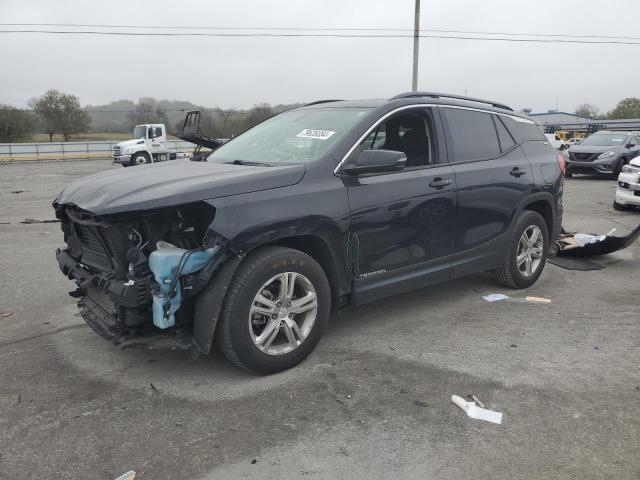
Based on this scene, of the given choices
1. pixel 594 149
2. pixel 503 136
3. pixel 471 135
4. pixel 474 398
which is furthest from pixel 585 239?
pixel 594 149

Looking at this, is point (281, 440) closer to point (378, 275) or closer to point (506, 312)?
point (378, 275)

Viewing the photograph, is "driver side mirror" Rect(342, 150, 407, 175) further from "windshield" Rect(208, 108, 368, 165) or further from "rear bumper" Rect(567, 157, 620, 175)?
"rear bumper" Rect(567, 157, 620, 175)

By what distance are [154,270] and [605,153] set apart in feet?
58.9

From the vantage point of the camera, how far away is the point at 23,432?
298 cm

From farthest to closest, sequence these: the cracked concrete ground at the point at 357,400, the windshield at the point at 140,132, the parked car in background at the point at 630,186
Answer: the windshield at the point at 140,132 → the parked car in background at the point at 630,186 → the cracked concrete ground at the point at 357,400

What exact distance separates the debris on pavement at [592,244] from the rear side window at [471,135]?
195 cm

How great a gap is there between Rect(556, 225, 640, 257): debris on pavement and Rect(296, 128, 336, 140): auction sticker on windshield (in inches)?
142

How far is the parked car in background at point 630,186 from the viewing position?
10500 mm

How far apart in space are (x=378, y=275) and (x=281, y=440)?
161 centimetres

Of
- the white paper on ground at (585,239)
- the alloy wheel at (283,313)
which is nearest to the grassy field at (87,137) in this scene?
the white paper on ground at (585,239)

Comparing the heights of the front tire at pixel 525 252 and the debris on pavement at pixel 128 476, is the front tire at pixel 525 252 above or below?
above

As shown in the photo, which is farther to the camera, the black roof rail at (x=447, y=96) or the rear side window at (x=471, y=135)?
the rear side window at (x=471, y=135)

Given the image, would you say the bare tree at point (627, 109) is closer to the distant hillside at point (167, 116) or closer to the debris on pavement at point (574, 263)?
the distant hillside at point (167, 116)

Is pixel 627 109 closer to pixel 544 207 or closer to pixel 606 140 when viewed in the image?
pixel 606 140
